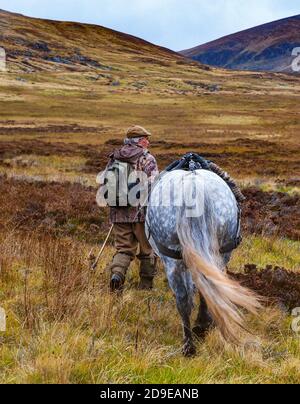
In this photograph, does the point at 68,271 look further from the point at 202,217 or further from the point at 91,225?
the point at 91,225

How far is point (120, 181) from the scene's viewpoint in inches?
263

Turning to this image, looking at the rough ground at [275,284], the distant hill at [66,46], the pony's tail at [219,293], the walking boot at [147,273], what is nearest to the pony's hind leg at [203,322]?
the pony's tail at [219,293]

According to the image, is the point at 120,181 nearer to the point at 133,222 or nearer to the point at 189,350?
the point at 133,222

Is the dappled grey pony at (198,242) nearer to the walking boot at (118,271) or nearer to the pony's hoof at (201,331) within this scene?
the pony's hoof at (201,331)

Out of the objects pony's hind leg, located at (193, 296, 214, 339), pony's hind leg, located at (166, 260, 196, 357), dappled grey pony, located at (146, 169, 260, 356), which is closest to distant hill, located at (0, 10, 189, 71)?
dappled grey pony, located at (146, 169, 260, 356)

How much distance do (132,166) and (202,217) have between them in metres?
2.14

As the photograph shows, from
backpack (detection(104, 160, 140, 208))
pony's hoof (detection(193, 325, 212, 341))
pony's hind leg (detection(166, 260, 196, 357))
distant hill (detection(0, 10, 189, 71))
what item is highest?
distant hill (detection(0, 10, 189, 71))

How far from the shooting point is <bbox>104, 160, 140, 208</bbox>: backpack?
6.68 m

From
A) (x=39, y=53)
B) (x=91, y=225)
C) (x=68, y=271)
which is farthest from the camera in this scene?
(x=39, y=53)

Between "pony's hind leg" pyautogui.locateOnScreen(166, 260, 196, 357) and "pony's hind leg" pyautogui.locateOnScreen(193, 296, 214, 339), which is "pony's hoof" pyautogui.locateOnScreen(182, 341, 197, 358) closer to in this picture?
"pony's hind leg" pyautogui.locateOnScreen(166, 260, 196, 357)

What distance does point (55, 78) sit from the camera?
103500 mm

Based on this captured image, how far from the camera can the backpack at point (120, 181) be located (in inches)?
263

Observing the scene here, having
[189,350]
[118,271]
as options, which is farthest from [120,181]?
[189,350]
